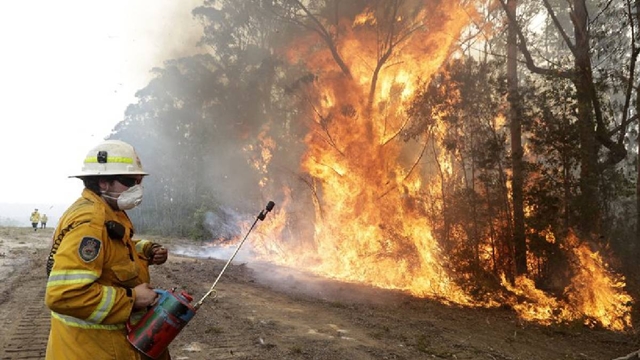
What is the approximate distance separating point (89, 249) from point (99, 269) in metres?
0.14

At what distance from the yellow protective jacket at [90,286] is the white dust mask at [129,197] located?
0.24ft

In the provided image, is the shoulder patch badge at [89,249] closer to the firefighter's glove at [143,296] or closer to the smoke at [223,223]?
the firefighter's glove at [143,296]

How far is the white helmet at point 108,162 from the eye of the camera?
291 centimetres

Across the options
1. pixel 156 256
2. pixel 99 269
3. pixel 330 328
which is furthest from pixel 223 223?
pixel 99 269

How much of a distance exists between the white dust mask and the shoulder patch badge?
0.40 m

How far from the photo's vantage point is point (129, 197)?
292 centimetres

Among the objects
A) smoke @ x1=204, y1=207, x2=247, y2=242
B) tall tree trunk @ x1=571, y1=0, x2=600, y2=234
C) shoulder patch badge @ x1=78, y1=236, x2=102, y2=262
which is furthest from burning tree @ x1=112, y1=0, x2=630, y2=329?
shoulder patch badge @ x1=78, y1=236, x2=102, y2=262

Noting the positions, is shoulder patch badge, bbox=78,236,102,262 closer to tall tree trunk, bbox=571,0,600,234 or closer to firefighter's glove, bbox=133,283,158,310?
firefighter's glove, bbox=133,283,158,310

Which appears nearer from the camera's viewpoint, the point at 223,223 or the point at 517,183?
the point at 517,183

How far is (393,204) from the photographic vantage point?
13398 millimetres

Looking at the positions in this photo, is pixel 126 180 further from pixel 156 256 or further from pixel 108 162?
pixel 156 256

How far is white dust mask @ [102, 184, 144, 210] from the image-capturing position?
2893mm

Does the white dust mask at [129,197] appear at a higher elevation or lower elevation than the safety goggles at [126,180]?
lower

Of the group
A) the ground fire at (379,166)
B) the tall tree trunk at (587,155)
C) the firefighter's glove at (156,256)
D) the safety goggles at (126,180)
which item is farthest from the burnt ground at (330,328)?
the safety goggles at (126,180)
